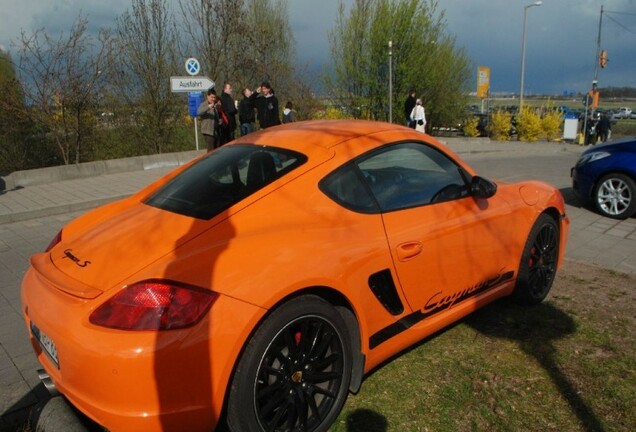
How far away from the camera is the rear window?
8.79 ft

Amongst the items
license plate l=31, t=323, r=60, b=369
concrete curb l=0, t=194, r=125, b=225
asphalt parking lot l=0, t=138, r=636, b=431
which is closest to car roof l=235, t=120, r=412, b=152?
license plate l=31, t=323, r=60, b=369

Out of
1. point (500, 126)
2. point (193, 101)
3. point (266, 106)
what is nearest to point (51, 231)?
point (193, 101)

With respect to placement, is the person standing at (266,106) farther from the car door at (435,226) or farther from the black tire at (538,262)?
the car door at (435,226)

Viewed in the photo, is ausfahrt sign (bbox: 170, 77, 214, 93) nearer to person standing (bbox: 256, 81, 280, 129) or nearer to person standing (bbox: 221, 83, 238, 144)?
person standing (bbox: 221, 83, 238, 144)

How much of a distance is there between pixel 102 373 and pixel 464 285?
224 centimetres

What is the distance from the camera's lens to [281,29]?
2844cm

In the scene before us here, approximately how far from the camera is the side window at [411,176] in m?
3.02

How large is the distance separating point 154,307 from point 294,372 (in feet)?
2.48

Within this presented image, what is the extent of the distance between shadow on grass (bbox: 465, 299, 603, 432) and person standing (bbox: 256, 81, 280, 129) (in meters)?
10.6

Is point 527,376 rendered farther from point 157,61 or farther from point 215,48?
point 215,48

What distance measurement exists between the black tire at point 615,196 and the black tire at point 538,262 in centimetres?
413

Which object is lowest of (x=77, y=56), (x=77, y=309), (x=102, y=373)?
(x=102, y=373)

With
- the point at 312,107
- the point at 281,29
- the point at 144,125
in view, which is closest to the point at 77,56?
the point at 144,125

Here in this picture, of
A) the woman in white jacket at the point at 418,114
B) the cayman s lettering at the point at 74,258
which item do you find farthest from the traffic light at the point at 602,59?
the cayman s lettering at the point at 74,258
